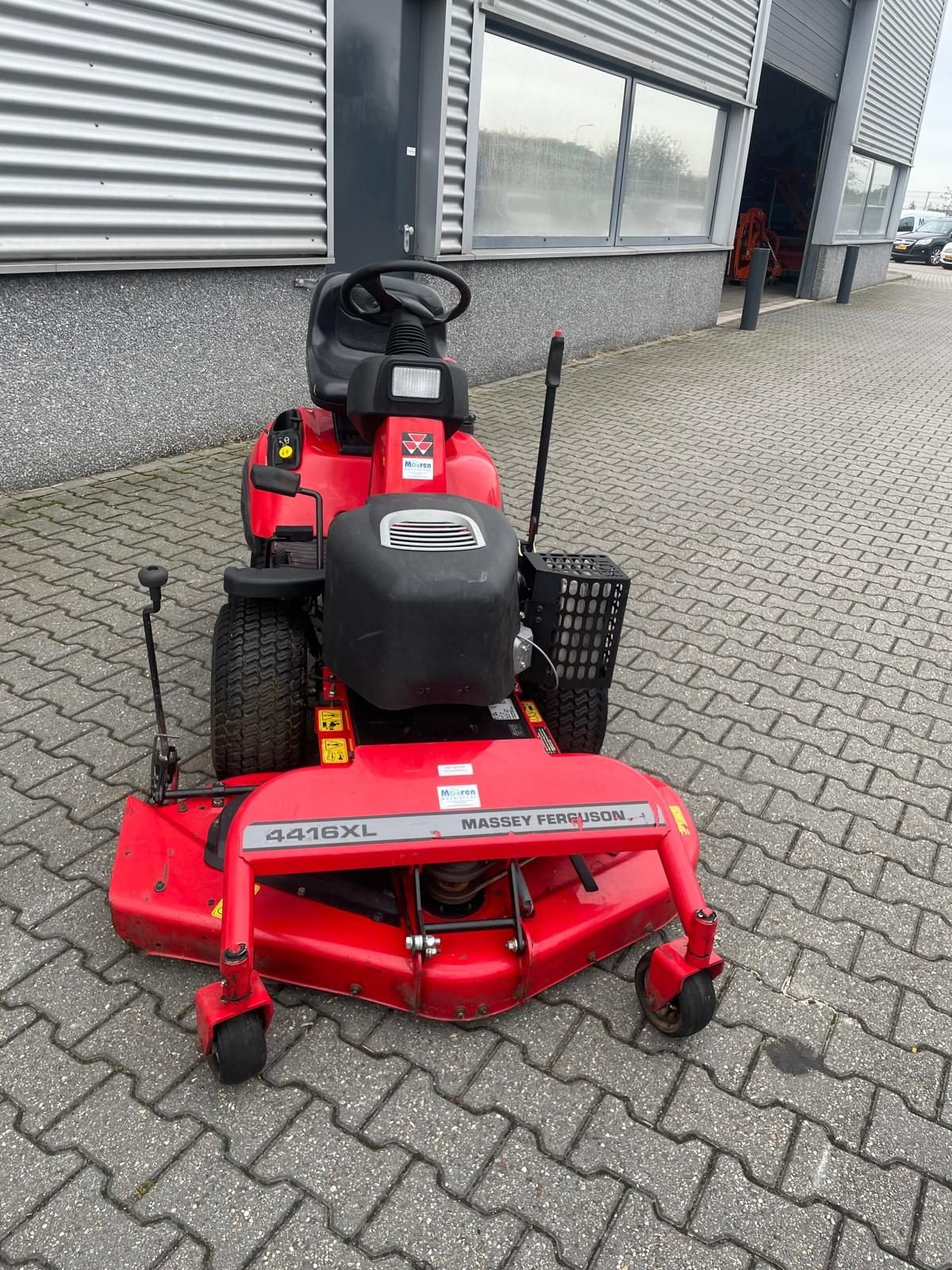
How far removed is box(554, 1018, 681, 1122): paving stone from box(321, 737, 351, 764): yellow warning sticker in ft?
2.76

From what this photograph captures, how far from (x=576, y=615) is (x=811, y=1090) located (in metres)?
1.29

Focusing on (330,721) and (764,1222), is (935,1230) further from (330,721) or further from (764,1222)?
(330,721)

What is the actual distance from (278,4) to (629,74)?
4745 millimetres

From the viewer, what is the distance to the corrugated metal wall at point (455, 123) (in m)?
6.71

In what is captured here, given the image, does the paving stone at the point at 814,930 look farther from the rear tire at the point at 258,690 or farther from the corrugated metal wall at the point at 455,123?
the corrugated metal wall at the point at 455,123

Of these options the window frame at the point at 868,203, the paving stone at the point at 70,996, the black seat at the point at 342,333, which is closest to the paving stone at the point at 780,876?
the paving stone at the point at 70,996

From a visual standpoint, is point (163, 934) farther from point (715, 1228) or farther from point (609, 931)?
point (715, 1228)

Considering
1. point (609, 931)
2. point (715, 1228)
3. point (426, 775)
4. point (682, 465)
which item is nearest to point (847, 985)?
point (609, 931)

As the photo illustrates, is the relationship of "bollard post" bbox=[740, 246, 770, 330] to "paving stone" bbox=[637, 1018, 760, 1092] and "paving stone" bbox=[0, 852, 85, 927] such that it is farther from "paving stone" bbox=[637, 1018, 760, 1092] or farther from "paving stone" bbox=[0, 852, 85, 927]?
"paving stone" bbox=[0, 852, 85, 927]

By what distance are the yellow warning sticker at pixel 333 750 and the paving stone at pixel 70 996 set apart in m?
0.69

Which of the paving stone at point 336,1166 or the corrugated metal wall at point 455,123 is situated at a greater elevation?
the corrugated metal wall at point 455,123

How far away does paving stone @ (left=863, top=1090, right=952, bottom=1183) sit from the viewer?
196 centimetres

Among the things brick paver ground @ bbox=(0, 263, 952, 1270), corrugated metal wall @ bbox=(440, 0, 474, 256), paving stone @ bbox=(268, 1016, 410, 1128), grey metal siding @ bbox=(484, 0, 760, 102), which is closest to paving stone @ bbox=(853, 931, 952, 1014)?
brick paver ground @ bbox=(0, 263, 952, 1270)

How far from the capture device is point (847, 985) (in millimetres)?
2396
